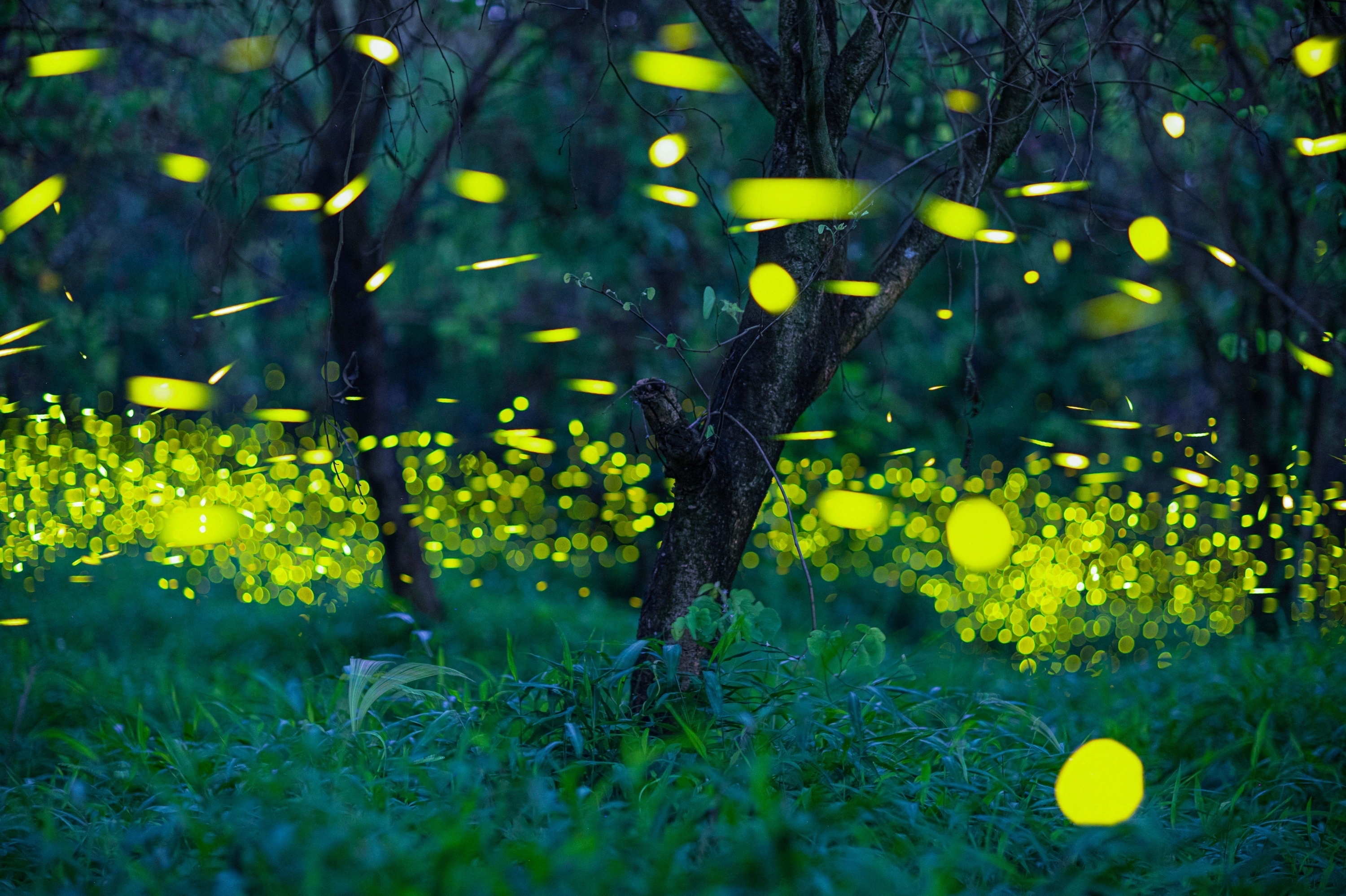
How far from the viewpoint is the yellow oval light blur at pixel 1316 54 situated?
108 inches

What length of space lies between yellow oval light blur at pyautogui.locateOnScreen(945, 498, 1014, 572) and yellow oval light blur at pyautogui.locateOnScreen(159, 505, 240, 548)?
4.18 metres

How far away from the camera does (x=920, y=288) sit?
20.0 ft

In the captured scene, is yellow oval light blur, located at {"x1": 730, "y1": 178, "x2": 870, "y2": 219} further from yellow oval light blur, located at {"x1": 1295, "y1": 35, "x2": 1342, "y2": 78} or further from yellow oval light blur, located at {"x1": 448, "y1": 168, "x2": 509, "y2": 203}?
yellow oval light blur, located at {"x1": 448, "y1": 168, "x2": 509, "y2": 203}

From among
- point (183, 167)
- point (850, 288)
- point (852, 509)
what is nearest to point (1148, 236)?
point (850, 288)

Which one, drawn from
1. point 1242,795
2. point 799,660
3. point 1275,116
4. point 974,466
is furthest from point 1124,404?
point 799,660

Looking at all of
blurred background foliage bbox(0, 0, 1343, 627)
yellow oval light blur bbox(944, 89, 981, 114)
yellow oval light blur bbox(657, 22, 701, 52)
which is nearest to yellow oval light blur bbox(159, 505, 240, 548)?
blurred background foliage bbox(0, 0, 1343, 627)

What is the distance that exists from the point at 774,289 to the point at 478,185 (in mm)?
2489

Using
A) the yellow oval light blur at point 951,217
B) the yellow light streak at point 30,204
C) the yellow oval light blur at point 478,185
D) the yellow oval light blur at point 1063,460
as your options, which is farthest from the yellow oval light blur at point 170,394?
the yellow oval light blur at point 1063,460

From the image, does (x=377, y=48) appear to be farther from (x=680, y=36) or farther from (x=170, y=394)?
(x=170, y=394)

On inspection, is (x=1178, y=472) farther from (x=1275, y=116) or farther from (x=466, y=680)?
(x=466, y=680)

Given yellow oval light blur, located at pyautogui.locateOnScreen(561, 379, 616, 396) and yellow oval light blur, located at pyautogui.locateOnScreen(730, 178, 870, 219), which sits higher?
yellow oval light blur, located at pyautogui.locateOnScreen(730, 178, 870, 219)

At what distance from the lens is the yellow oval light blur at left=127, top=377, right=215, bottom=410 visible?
4316mm

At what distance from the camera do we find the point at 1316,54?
2.79 m

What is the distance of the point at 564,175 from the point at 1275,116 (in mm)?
3283
